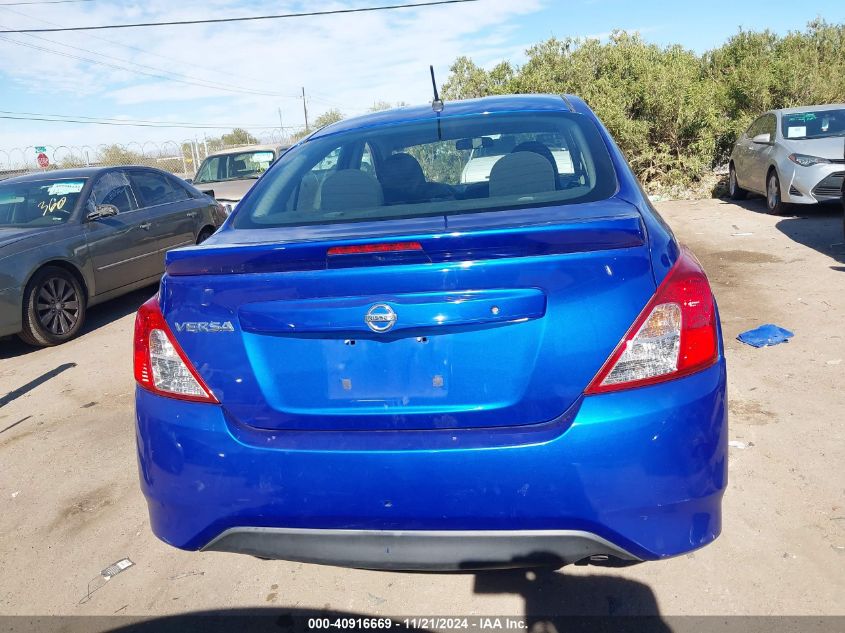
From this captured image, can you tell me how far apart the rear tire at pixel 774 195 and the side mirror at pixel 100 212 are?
29.5 ft

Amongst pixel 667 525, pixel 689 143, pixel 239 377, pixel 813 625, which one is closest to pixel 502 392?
pixel 667 525

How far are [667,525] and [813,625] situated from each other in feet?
2.63

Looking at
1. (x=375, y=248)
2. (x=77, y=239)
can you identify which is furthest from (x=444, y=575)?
(x=77, y=239)

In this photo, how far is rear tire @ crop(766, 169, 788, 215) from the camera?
10633 mm

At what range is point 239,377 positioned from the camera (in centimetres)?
204

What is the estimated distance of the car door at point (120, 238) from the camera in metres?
7.20

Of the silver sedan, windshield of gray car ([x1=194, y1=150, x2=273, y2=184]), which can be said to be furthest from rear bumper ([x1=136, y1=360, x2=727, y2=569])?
windshield of gray car ([x1=194, y1=150, x2=273, y2=184])

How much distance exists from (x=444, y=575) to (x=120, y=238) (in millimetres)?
5963

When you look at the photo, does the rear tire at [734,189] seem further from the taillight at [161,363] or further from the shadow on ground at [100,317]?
the taillight at [161,363]

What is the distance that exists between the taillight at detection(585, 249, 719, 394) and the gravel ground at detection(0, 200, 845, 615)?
1011 mm

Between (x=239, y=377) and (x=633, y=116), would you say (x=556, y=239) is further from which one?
(x=633, y=116)

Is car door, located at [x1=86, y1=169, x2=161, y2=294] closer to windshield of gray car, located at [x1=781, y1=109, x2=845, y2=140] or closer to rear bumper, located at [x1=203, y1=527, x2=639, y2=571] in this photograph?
rear bumper, located at [x1=203, y1=527, x2=639, y2=571]

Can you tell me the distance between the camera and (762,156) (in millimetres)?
11188

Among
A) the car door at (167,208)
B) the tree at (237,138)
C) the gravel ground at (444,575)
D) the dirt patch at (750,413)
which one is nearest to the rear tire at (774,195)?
the gravel ground at (444,575)
